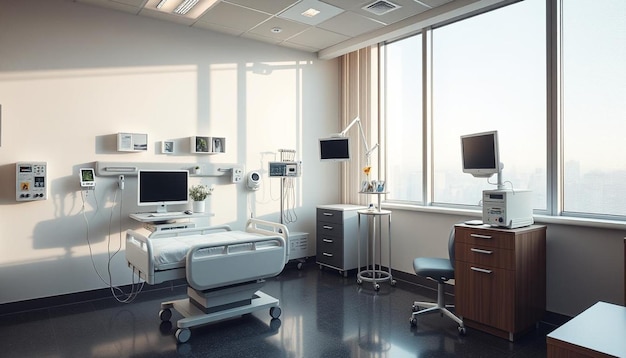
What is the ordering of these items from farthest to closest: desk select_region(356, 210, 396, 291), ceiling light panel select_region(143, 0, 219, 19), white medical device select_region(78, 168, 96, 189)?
desk select_region(356, 210, 396, 291) < ceiling light panel select_region(143, 0, 219, 19) < white medical device select_region(78, 168, 96, 189)

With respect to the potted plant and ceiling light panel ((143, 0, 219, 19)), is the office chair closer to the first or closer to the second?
the potted plant

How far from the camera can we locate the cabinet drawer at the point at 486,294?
2.85 meters

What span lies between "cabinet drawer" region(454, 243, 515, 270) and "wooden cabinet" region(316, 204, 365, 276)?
166 cm

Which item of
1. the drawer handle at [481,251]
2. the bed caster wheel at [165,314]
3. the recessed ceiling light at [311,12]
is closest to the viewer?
the drawer handle at [481,251]

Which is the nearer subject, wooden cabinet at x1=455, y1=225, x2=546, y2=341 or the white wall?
wooden cabinet at x1=455, y1=225, x2=546, y2=341

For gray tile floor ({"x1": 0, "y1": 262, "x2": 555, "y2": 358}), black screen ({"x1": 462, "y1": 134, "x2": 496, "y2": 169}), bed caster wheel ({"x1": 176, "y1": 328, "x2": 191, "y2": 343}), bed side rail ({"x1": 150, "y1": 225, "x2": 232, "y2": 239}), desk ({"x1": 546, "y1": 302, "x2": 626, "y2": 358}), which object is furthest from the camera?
bed side rail ({"x1": 150, "y1": 225, "x2": 232, "y2": 239})

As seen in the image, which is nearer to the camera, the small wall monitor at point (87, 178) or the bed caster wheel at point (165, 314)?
the bed caster wheel at point (165, 314)

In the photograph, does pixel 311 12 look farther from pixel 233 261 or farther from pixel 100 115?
pixel 233 261

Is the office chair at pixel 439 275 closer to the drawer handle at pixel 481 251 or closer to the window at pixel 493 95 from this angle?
the drawer handle at pixel 481 251

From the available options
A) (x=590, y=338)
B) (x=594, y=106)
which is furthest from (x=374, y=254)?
(x=590, y=338)

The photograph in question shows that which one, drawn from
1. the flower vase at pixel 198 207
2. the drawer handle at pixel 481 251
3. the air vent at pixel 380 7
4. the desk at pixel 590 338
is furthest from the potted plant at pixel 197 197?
the desk at pixel 590 338

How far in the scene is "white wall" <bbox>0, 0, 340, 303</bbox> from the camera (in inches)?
136

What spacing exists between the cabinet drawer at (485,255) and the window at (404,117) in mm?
1437

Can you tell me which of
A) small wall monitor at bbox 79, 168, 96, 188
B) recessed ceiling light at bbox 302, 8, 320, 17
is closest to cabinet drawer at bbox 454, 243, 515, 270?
recessed ceiling light at bbox 302, 8, 320, 17
